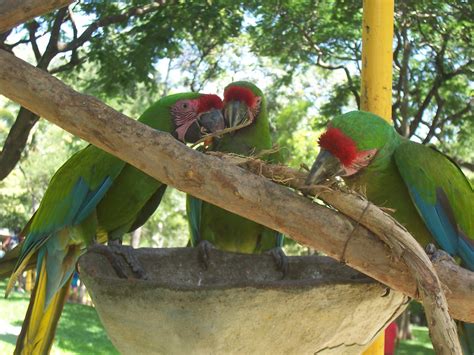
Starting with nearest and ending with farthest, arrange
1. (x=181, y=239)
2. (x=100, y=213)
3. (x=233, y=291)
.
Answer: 1. (x=233, y=291)
2. (x=100, y=213)
3. (x=181, y=239)

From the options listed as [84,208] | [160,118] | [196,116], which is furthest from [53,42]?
[84,208]

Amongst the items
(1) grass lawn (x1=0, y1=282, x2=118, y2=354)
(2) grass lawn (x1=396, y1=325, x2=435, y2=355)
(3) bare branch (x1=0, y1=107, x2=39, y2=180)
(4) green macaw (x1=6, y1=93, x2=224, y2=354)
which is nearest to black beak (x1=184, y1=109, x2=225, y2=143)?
(4) green macaw (x1=6, y1=93, x2=224, y2=354)

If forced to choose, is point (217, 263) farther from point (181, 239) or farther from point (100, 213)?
point (181, 239)

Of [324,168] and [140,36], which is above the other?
[140,36]

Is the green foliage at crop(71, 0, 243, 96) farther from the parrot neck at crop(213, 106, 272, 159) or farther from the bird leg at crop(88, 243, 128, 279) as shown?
the bird leg at crop(88, 243, 128, 279)

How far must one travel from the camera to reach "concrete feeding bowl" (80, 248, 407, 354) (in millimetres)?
1040

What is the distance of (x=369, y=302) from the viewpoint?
1.17 metres

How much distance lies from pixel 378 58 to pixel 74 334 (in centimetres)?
654

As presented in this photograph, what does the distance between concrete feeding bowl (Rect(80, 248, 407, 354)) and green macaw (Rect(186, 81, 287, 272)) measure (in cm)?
60

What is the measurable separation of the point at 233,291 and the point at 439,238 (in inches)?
29.8

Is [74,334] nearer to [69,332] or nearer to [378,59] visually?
[69,332]

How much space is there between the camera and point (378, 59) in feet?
5.77

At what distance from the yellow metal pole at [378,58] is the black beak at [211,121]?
46cm

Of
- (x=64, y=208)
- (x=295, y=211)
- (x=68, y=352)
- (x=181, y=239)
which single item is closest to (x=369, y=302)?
(x=295, y=211)
